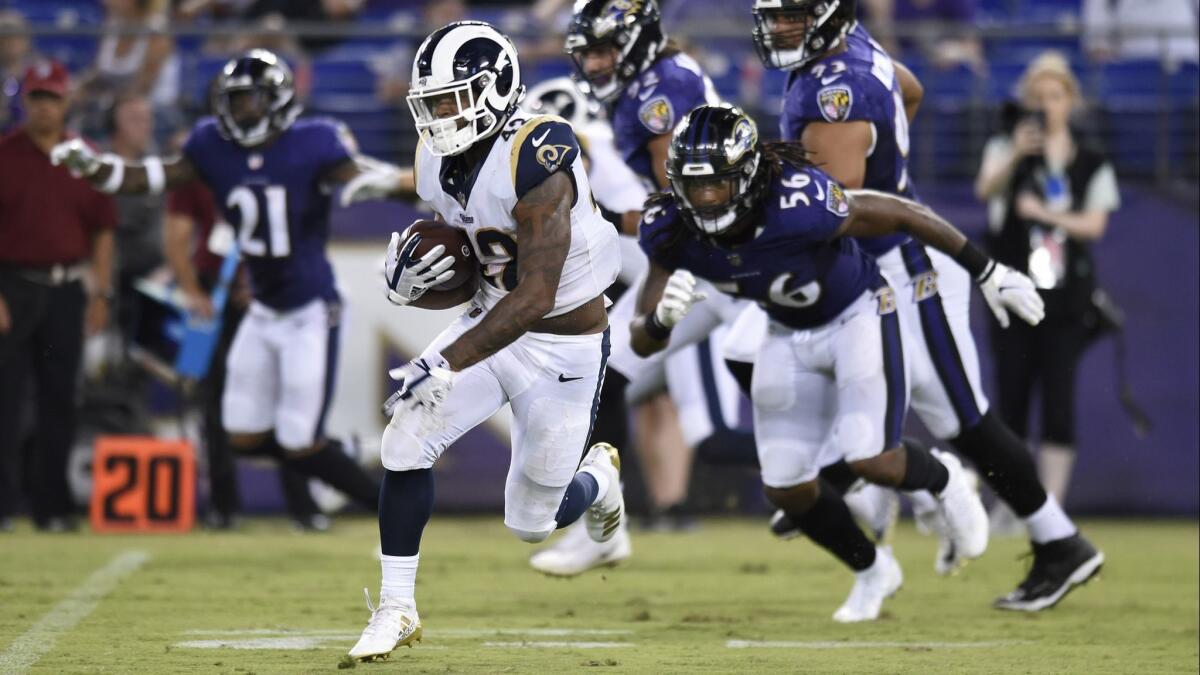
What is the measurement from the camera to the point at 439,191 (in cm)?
504

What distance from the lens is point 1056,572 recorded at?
21.0 feet

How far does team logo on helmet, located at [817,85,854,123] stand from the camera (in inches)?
233

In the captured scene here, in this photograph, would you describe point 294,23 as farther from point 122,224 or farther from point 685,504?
point 685,504

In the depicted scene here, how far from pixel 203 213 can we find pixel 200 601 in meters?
3.44

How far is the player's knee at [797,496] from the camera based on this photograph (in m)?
5.91

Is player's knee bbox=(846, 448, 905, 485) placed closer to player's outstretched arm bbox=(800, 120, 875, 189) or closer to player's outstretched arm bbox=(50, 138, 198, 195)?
player's outstretched arm bbox=(800, 120, 875, 189)

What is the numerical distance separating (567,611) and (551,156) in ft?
7.07

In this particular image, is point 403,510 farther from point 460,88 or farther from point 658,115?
point 658,115

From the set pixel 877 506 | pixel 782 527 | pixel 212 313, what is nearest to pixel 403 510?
pixel 782 527

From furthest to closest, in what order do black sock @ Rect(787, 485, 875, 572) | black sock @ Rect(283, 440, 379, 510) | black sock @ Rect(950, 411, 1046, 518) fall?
black sock @ Rect(283, 440, 379, 510)
black sock @ Rect(950, 411, 1046, 518)
black sock @ Rect(787, 485, 875, 572)

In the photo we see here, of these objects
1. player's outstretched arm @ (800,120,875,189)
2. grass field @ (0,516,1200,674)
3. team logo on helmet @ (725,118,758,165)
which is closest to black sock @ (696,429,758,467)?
grass field @ (0,516,1200,674)

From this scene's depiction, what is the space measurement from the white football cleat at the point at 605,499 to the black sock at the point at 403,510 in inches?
34.7

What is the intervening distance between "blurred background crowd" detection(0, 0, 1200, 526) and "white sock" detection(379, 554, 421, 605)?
482 centimetres

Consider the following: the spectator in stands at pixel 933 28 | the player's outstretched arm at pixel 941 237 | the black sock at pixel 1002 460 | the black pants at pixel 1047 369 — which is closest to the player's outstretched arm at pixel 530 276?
the player's outstretched arm at pixel 941 237
